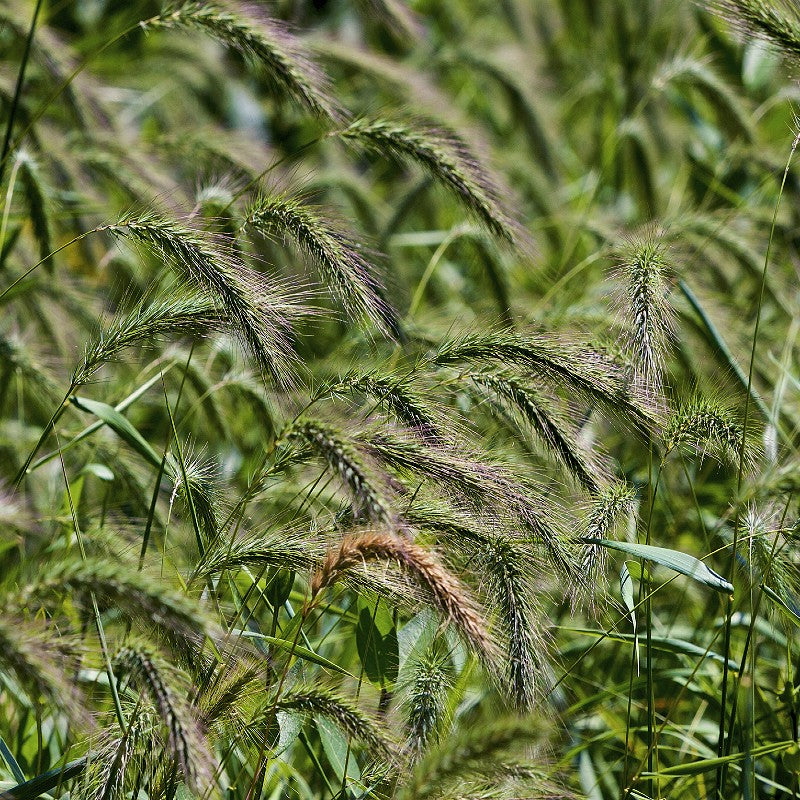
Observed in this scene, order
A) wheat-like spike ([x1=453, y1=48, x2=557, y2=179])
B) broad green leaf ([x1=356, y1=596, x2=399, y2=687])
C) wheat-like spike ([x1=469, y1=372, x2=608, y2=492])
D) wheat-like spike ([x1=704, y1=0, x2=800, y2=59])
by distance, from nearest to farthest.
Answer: wheat-like spike ([x1=469, y1=372, x2=608, y2=492]) < broad green leaf ([x1=356, y1=596, x2=399, y2=687]) < wheat-like spike ([x1=704, y1=0, x2=800, y2=59]) < wheat-like spike ([x1=453, y1=48, x2=557, y2=179])

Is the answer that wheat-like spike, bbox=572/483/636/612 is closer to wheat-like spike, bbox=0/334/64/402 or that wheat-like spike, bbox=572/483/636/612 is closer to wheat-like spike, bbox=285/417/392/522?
wheat-like spike, bbox=285/417/392/522

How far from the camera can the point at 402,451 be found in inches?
58.4

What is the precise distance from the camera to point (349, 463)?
1373mm

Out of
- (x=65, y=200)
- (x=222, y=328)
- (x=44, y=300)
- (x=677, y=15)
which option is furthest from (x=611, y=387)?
(x=677, y=15)

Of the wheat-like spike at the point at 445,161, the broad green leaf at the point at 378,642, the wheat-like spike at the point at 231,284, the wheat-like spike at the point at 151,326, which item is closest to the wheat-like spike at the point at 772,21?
the wheat-like spike at the point at 445,161

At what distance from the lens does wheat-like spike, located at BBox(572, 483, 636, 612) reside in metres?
1.57

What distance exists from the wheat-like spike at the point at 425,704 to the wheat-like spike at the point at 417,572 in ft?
0.62

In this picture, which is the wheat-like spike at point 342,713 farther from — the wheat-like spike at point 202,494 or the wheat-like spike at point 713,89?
the wheat-like spike at point 713,89

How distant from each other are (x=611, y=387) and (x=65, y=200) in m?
1.99

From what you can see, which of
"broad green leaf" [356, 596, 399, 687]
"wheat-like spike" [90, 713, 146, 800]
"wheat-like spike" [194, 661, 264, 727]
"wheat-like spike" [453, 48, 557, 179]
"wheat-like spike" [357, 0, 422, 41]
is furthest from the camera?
"wheat-like spike" [453, 48, 557, 179]

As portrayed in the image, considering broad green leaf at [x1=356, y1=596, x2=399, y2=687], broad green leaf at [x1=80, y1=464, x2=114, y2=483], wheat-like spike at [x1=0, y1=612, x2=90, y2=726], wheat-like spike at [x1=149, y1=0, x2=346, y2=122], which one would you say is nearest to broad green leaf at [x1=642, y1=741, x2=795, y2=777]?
broad green leaf at [x1=356, y1=596, x2=399, y2=687]

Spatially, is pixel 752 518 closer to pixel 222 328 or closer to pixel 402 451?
pixel 402 451

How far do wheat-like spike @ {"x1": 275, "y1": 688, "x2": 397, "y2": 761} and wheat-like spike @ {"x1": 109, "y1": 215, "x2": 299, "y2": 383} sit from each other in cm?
48

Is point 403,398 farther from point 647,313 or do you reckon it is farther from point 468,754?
point 468,754
